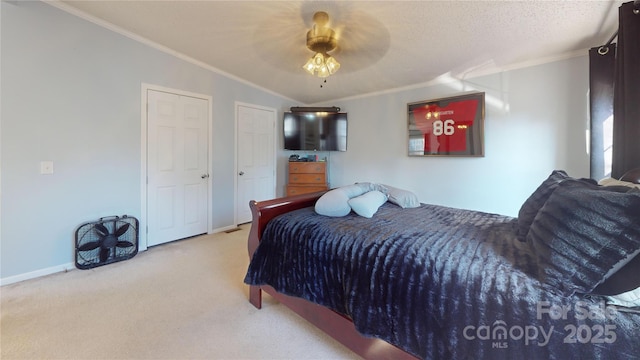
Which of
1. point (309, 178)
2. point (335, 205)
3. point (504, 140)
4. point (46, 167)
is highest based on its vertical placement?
point (504, 140)

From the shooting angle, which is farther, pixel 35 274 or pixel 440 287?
pixel 35 274

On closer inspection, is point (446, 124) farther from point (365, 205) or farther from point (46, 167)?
point (46, 167)

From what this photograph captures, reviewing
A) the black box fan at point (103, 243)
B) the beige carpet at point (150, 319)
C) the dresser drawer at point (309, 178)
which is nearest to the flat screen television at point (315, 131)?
the dresser drawer at point (309, 178)

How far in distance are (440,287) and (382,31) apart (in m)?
2.34

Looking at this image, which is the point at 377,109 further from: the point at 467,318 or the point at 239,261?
the point at 467,318

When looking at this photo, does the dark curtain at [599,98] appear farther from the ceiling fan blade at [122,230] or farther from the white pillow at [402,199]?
the ceiling fan blade at [122,230]

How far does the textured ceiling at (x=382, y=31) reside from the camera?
6.75ft

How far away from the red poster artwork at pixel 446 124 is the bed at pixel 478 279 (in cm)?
181

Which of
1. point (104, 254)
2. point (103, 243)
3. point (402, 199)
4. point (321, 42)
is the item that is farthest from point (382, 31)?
point (104, 254)

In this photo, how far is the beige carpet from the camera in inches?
60.3

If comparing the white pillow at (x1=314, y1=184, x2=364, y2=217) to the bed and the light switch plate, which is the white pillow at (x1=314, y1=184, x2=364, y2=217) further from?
the light switch plate

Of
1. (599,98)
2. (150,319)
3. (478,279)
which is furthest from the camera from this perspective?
(599,98)

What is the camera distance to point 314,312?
1578mm

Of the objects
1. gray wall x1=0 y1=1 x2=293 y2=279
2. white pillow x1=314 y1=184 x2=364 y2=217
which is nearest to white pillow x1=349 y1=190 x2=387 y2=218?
white pillow x1=314 y1=184 x2=364 y2=217
